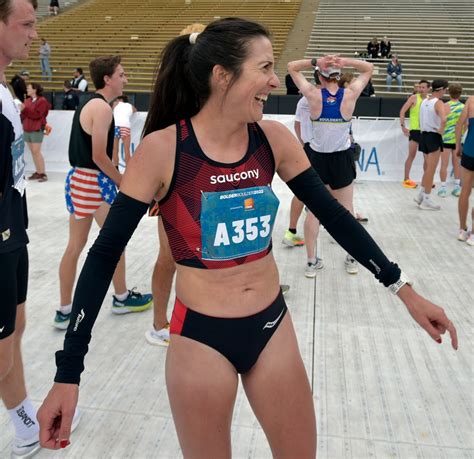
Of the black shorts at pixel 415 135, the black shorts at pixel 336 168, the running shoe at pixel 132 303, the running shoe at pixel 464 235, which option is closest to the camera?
the running shoe at pixel 132 303

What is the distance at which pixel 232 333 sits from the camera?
4.95ft

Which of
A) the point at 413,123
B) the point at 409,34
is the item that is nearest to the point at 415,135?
the point at 413,123

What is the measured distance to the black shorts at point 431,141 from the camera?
6.99 m

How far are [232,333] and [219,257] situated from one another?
0.77ft

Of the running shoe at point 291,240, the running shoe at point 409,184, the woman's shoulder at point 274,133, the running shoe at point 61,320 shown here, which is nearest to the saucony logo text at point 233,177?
the woman's shoulder at point 274,133

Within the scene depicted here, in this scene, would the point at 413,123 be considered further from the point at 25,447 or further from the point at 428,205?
the point at 25,447

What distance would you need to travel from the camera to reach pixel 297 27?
20.8 meters

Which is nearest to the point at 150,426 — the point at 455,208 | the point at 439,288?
the point at 439,288

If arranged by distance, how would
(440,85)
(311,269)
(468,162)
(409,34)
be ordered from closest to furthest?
1. (311,269)
2. (468,162)
3. (440,85)
4. (409,34)

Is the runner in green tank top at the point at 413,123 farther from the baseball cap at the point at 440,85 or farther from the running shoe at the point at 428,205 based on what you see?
the running shoe at the point at 428,205

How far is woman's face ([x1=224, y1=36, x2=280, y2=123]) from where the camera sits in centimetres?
145

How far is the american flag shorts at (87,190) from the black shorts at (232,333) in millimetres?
2095

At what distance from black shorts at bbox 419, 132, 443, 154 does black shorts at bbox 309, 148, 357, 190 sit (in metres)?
3.09

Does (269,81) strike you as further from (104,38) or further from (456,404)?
(104,38)
